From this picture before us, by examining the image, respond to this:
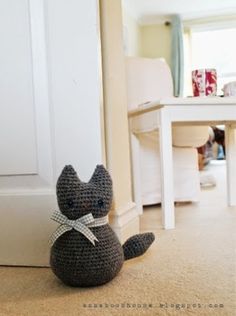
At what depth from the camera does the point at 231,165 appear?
1.95 meters

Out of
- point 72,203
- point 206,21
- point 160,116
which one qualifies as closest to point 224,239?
point 160,116

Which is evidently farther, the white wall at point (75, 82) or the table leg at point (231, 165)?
the table leg at point (231, 165)

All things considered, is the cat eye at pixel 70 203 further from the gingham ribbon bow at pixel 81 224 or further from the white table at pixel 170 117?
the white table at pixel 170 117

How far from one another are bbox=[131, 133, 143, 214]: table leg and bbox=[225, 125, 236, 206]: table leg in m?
0.47

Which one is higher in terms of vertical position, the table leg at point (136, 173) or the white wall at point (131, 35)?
the white wall at point (131, 35)

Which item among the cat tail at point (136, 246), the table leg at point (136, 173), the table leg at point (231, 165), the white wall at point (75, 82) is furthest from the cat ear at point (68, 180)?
the table leg at point (231, 165)

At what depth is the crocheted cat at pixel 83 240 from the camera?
80cm

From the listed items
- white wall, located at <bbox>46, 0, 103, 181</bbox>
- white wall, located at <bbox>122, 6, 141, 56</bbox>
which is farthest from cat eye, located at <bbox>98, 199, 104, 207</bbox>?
white wall, located at <bbox>122, 6, 141, 56</bbox>

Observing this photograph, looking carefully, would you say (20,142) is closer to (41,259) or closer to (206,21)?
(41,259)

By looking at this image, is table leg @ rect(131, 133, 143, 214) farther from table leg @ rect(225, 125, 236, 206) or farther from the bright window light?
the bright window light

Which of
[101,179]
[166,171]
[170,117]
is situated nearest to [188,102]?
[170,117]

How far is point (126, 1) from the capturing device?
480 cm

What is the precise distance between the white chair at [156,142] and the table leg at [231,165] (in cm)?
14

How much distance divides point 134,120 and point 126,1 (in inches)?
136
